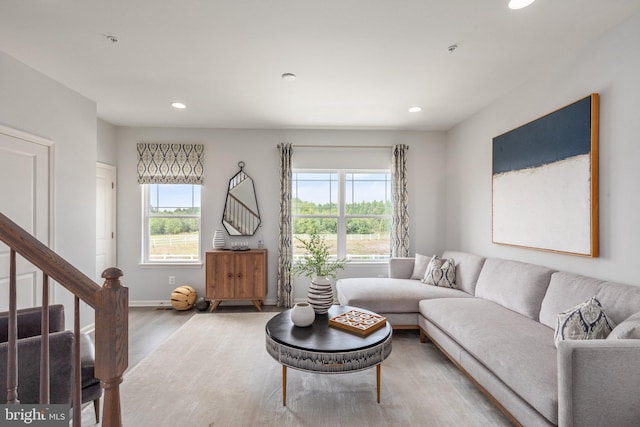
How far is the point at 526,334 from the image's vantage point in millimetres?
2172

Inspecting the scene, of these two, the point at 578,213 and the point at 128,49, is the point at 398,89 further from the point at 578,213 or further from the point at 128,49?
the point at 128,49

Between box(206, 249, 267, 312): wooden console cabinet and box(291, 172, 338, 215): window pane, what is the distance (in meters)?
1.00

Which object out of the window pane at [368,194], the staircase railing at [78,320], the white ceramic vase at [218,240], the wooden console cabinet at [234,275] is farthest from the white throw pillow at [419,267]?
the staircase railing at [78,320]

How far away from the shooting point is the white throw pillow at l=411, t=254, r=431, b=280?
4.07 meters

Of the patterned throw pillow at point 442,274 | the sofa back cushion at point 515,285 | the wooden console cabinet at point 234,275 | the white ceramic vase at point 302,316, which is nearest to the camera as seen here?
the white ceramic vase at point 302,316

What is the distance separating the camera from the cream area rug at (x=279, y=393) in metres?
2.02

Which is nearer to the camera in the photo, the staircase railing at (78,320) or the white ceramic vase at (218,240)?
the staircase railing at (78,320)

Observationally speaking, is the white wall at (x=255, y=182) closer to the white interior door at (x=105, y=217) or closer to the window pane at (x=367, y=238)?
the white interior door at (x=105, y=217)

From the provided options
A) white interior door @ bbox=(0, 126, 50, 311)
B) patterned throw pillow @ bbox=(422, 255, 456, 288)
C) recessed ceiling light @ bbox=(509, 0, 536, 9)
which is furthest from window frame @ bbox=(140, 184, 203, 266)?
recessed ceiling light @ bbox=(509, 0, 536, 9)

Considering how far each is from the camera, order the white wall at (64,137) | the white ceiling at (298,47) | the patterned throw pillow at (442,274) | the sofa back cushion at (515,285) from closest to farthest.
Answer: the white ceiling at (298,47), the sofa back cushion at (515,285), the white wall at (64,137), the patterned throw pillow at (442,274)

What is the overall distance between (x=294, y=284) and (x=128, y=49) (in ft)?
11.2

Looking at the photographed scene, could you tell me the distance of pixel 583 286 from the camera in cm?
222

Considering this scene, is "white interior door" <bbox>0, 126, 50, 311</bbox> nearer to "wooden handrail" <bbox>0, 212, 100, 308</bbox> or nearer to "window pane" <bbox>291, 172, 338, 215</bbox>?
"wooden handrail" <bbox>0, 212, 100, 308</bbox>

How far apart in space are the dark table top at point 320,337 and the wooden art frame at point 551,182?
5.53ft
